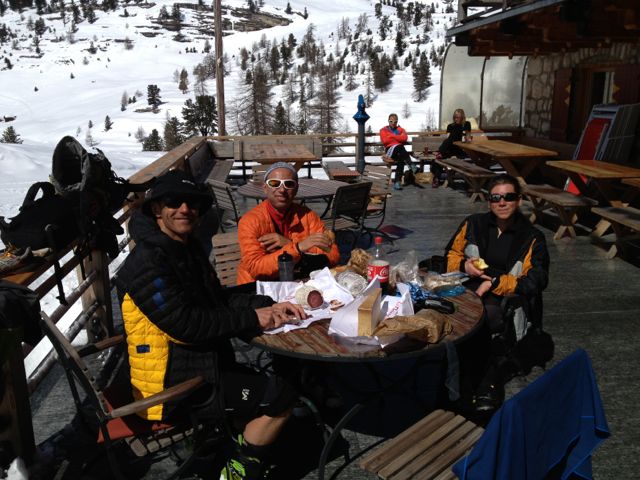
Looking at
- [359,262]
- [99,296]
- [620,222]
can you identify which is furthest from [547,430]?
[620,222]

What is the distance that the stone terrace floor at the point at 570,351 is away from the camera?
277cm

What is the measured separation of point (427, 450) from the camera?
2.27 metres

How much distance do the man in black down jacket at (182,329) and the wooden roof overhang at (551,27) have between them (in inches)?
245

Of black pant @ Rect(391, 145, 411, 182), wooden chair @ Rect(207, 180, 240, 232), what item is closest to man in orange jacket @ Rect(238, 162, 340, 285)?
wooden chair @ Rect(207, 180, 240, 232)

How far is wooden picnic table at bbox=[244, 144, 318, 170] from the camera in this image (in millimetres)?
9703

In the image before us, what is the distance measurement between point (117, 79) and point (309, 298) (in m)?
72.7

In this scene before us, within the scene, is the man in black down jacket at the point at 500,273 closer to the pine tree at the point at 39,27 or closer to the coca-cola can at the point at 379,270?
the coca-cola can at the point at 379,270

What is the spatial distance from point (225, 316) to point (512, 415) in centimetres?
130

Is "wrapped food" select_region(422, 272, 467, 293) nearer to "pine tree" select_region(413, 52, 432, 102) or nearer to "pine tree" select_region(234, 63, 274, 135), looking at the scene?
"pine tree" select_region(234, 63, 274, 135)

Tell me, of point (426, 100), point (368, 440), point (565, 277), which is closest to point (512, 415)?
point (368, 440)

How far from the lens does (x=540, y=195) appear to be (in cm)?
744

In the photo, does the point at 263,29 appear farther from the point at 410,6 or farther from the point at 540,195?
the point at 540,195

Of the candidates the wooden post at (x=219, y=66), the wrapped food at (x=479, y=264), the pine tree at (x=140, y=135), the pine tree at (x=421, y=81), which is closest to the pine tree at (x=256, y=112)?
the wooden post at (x=219, y=66)

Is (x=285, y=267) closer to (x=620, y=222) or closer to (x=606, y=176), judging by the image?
(x=620, y=222)
